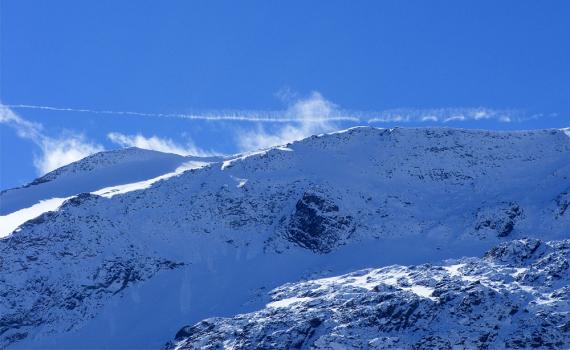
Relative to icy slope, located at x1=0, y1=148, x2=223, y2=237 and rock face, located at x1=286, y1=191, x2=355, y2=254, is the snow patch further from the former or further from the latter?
rock face, located at x1=286, y1=191, x2=355, y2=254

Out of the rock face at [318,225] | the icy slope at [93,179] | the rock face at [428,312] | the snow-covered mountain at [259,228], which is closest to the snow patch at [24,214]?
the icy slope at [93,179]

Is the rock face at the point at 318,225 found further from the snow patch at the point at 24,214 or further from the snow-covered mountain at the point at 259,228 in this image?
the snow patch at the point at 24,214

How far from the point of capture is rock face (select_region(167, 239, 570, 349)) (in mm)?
82375

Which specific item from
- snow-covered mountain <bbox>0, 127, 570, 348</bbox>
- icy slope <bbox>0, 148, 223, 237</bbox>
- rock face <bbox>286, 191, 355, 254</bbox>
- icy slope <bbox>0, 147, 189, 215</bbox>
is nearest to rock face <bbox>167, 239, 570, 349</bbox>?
snow-covered mountain <bbox>0, 127, 570, 348</bbox>

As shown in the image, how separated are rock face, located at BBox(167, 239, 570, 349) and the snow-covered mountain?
106 cm

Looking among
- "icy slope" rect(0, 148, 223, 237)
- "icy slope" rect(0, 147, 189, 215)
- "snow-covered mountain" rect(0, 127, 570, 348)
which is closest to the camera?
"snow-covered mountain" rect(0, 127, 570, 348)

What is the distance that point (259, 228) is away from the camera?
118 m

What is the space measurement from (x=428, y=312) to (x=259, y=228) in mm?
35588

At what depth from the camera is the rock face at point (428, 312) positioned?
82375mm

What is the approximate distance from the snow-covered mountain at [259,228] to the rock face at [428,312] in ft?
3.47

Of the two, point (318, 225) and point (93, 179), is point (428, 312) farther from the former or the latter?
point (93, 179)

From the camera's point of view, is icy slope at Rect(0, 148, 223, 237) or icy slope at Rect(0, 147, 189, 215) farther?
icy slope at Rect(0, 147, 189, 215)

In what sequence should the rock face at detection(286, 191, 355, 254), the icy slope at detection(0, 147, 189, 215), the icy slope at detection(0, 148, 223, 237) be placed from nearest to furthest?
the rock face at detection(286, 191, 355, 254)
the icy slope at detection(0, 148, 223, 237)
the icy slope at detection(0, 147, 189, 215)

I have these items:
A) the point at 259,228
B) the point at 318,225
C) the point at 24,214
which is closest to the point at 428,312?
the point at 318,225
